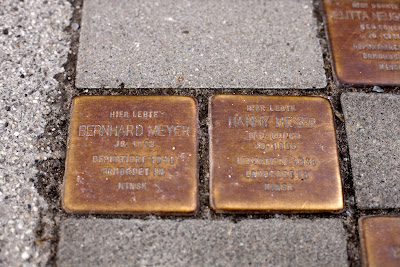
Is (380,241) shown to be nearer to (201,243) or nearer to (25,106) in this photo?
(201,243)

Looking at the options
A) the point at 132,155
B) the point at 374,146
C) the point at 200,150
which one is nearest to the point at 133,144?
the point at 132,155

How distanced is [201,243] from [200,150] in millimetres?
292

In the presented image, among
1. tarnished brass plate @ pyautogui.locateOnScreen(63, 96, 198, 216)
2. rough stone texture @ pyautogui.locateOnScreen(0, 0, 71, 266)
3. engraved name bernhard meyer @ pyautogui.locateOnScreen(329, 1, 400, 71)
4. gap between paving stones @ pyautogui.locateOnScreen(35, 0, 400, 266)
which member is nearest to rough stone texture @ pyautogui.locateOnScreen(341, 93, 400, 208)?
gap between paving stones @ pyautogui.locateOnScreen(35, 0, 400, 266)

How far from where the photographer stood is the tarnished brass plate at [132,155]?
108cm

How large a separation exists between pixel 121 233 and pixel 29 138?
448 mm

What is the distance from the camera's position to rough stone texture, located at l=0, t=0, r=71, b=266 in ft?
3.51

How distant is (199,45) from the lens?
1.34 metres

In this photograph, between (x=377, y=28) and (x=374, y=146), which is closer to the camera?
(x=374, y=146)

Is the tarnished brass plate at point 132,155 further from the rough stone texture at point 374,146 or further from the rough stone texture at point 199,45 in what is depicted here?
the rough stone texture at point 374,146

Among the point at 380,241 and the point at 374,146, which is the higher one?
the point at 374,146

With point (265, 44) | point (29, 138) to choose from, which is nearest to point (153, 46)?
point (265, 44)

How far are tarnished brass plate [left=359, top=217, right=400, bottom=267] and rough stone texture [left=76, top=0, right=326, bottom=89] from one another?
0.50 metres

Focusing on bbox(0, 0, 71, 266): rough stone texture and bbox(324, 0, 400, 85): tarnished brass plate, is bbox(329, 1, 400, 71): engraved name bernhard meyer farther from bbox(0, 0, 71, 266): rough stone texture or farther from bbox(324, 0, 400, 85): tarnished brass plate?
bbox(0, 0, 71, 266): rough stone texture

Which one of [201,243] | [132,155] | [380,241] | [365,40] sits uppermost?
[365,40]
